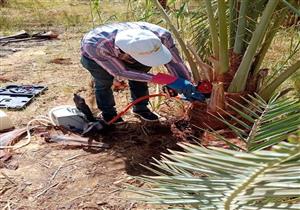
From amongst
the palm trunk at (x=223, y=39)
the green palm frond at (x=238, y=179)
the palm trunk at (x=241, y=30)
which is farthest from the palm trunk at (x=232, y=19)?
the green palm frond at (x=238, y=179)

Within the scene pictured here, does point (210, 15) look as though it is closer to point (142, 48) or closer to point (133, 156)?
point (142, 48)

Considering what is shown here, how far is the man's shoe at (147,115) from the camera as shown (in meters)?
3.26

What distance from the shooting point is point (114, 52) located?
2.84 m

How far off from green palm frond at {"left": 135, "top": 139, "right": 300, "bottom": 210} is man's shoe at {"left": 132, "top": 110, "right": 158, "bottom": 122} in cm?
243

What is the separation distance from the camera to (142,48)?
2.56m

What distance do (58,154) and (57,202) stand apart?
57 cm

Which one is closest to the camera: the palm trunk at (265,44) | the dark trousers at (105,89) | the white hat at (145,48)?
the white hat at (145,48)

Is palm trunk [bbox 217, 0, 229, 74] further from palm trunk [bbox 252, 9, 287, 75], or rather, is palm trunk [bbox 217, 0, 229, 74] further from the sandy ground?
the sandy ground

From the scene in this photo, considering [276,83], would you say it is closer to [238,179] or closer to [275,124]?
[275,124]

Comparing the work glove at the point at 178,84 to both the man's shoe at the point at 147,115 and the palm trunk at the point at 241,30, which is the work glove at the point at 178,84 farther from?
the man's shoe at the point at 147,115

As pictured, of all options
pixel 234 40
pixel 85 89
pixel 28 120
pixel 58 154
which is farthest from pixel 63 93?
pixel 234 40

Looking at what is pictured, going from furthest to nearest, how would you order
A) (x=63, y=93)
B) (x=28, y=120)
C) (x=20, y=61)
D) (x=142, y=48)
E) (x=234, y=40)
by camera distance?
1. (x=20, y=61)
2. (x=63, y=93)
3. (x=28, y=120)
4. (x=234, y=40)
5. (x=142, y=48)

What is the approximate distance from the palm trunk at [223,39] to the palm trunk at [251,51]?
0.09 meters

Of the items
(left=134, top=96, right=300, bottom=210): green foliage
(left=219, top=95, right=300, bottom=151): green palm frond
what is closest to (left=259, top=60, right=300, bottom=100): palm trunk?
(left=219, top=95, right=300, bottom=151): green palm frond
